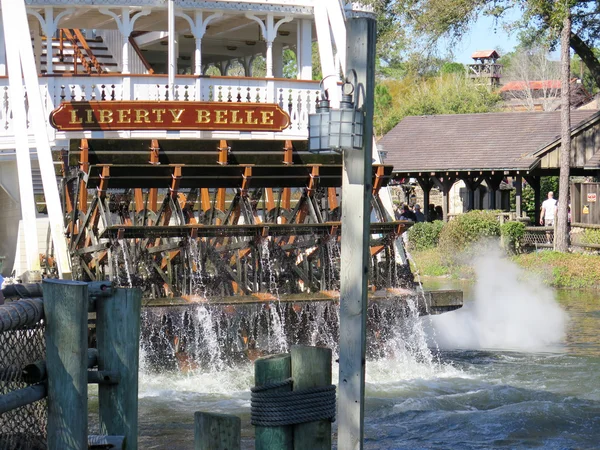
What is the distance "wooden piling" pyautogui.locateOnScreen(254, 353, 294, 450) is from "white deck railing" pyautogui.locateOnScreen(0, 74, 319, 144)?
29.6 ft

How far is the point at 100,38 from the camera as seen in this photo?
2020 centimetres

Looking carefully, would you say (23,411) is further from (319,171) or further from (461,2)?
(461,2)

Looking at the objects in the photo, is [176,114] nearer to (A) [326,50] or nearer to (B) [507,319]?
(A) [326,50]

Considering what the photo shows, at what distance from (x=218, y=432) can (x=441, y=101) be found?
146ft

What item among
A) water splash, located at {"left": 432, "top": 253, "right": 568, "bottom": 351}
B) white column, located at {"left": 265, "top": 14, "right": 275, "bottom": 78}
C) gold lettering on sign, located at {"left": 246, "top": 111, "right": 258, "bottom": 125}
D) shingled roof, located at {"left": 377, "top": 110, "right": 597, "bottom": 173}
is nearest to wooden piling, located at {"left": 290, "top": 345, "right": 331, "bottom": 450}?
water splash, located at {"left": 432, "top": 253, "right": 568, "bottom": 351}

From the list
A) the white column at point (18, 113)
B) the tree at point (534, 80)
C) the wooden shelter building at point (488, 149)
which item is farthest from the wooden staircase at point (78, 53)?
the tree at point (534, 80)

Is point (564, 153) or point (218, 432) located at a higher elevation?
point (564, 153)

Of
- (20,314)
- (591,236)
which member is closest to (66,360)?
(20,314)

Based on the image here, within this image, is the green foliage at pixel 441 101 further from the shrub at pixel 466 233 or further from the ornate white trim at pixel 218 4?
the ornate white trim at pixel 218 4

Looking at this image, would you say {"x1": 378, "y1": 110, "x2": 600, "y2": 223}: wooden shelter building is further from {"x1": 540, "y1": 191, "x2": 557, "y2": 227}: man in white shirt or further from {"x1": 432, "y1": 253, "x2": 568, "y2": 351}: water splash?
{"x1": 432, "y1": 253, "x2": 568, "y2": 351}: water splash

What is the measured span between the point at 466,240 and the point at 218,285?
1161 cm

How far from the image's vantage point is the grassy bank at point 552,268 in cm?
2022

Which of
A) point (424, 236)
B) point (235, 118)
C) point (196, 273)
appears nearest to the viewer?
point (196, 273)

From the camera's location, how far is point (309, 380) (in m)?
5.50
